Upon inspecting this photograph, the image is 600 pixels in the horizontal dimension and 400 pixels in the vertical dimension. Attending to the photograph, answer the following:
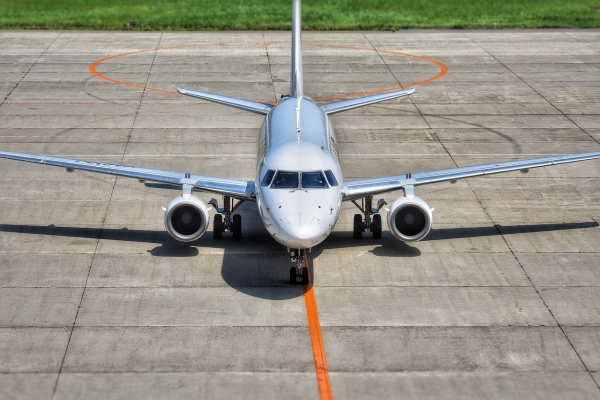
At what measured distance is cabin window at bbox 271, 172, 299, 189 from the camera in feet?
76.8

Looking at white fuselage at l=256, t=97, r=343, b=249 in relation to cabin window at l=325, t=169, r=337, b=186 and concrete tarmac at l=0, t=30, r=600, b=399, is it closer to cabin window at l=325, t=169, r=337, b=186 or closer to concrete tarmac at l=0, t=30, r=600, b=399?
cabin window at l=325, t=169, r=337, b=186

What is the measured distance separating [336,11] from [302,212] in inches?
1764

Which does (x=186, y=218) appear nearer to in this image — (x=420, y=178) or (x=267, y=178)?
(x=267, y=178)

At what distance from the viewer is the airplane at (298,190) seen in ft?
73.9

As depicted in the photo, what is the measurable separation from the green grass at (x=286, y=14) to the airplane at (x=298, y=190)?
33454 mm

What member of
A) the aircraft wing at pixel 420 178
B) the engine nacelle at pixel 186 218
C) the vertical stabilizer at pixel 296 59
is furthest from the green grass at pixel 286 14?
the engine nacelle at pixel 186 218

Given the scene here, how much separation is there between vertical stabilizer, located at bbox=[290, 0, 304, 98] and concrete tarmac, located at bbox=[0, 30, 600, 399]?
3.66 meters

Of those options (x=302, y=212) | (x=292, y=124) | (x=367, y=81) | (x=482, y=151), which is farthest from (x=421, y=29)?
(x=302, y=212)

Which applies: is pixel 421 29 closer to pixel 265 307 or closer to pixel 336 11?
pixel 336 11

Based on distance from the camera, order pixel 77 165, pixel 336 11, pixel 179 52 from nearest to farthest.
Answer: pixel 77 165, pixel 179 52, pixel 336 11

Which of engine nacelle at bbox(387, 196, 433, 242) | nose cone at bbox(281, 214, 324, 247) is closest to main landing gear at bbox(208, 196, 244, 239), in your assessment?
nose cone at bbox(281, 214, 324, 247)

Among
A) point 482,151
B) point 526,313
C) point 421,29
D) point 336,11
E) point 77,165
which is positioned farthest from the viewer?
point 336,11

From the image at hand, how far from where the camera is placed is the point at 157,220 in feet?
91.7

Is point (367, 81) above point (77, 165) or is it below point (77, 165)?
below
